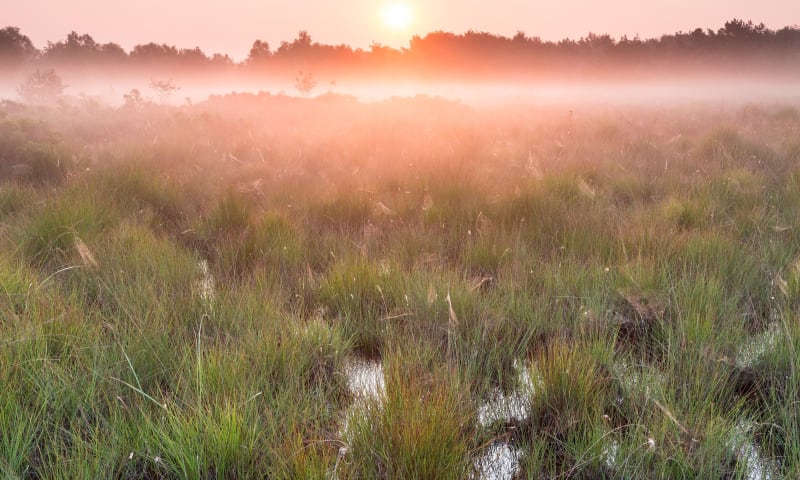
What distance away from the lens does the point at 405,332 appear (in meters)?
2.27

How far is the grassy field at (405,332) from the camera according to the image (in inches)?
61.3

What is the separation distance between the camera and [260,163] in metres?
7.64

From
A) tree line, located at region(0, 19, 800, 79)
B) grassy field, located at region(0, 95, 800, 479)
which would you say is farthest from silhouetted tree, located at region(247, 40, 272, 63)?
grassy field, located at region(0, 95, 800, 479)

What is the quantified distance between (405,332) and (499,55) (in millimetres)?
50023

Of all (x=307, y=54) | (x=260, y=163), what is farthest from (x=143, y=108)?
(x=307, y=54)

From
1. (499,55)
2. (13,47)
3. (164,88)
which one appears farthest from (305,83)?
(13,47)

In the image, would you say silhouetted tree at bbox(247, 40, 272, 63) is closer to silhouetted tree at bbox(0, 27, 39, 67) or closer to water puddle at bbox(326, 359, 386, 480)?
silhouetted tree at bbox(0, 27, 39, 67)

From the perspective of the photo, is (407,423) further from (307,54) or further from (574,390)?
(307,54)

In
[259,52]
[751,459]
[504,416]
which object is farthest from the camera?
[259,52]

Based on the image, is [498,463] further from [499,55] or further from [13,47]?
[13,47]

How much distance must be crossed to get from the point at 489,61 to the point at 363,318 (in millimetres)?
48957

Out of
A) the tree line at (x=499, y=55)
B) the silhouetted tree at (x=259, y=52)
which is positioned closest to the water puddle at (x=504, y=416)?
the tree line at (x=499, y=55)

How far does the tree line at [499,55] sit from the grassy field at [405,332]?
44.4 meters

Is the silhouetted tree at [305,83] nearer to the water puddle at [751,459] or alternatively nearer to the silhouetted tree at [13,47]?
the silhouetted tree at [13,47]
